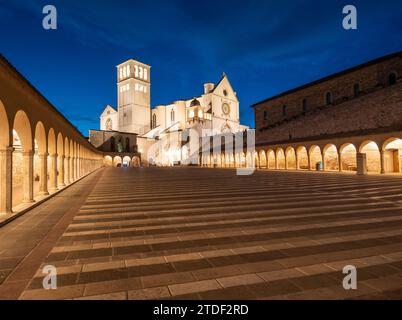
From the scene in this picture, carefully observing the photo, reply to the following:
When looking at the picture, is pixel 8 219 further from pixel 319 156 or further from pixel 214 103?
pixel 214 103

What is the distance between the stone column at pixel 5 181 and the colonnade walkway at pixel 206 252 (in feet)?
2.12

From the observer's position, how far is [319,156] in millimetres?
30438

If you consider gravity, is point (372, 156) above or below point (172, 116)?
below

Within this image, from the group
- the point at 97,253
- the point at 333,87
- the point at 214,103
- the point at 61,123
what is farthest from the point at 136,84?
Answer: the point at 97,253

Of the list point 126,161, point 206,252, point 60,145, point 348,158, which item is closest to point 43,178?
point 60,145

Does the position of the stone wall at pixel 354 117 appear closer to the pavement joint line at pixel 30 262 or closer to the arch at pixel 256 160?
the arch at pixel 256 160

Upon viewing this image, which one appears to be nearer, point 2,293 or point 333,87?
point 2,293

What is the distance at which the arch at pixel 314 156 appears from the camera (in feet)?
98.6

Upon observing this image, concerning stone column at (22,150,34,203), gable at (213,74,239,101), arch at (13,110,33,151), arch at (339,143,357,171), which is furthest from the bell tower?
stone column at (22,150,34,203)

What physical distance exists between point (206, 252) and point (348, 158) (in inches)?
1109

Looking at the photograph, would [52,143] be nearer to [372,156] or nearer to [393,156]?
[393,156]

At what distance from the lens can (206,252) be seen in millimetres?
4223
